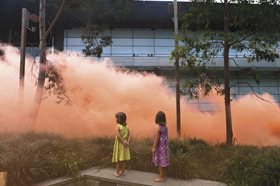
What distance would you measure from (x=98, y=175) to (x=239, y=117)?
15.1 metres

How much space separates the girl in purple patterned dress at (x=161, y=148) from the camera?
8.91 metres

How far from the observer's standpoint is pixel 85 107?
805 inches

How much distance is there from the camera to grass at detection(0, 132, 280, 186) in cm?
880

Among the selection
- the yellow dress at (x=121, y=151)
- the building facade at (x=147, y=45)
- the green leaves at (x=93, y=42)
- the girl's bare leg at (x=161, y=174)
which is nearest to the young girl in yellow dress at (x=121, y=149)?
the yellow dress at (x=121, y=151)

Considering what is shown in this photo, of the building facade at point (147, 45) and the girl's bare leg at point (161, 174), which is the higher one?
the building facade at point (147, 45)

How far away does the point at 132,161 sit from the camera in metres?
9.89

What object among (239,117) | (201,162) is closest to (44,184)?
(201,162)

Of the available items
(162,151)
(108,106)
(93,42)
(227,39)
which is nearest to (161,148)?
(162,151)

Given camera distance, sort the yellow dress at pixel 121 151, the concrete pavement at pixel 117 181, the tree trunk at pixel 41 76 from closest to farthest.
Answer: the concrete pavement at pixel 117 181 < the yellow dress at pixel 121 151 < the tree trunk at pixel 41 76

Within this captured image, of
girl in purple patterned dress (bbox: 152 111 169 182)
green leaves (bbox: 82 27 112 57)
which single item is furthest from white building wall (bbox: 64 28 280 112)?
girl in purple patterned dress (bbox: 152 111 169 182)

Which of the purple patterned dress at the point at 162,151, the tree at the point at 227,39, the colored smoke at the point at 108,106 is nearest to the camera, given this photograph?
the purple patterned dress at the point at 162,151

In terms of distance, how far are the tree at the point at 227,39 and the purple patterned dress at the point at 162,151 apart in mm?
A: 4883

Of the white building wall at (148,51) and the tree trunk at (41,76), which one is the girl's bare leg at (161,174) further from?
the white building wall at (148,51)

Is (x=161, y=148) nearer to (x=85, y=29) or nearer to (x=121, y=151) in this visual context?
(x=121, y=151)
